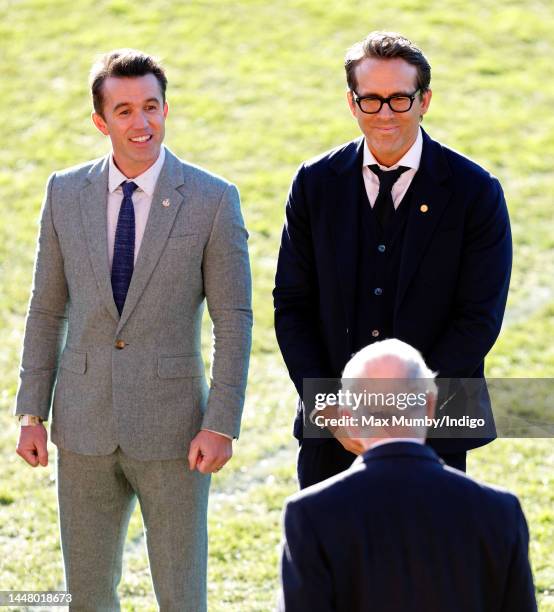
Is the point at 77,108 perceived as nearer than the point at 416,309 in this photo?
No

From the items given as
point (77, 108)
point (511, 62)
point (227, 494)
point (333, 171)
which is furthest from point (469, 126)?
point (333, 171)

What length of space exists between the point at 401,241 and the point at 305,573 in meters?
1.41

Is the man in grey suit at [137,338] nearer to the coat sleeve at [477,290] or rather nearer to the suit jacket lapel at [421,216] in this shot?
the suit jacket lapel at [421,216]

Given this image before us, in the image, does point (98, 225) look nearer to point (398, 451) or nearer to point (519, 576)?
point (398, 451)

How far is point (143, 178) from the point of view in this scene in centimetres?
399

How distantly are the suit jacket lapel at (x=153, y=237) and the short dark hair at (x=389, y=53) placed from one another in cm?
69

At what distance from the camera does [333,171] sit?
401 centimetres

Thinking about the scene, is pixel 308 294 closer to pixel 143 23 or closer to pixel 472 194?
pixel 472 194

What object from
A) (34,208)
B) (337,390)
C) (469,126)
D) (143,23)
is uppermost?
(143,23)

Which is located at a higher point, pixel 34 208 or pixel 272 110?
pixel 272 110

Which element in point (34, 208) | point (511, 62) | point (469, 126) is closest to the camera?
point (34, 208)

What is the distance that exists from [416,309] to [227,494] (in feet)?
9.48

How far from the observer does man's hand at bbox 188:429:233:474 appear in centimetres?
393

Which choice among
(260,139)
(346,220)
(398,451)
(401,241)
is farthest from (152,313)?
(260,139)
